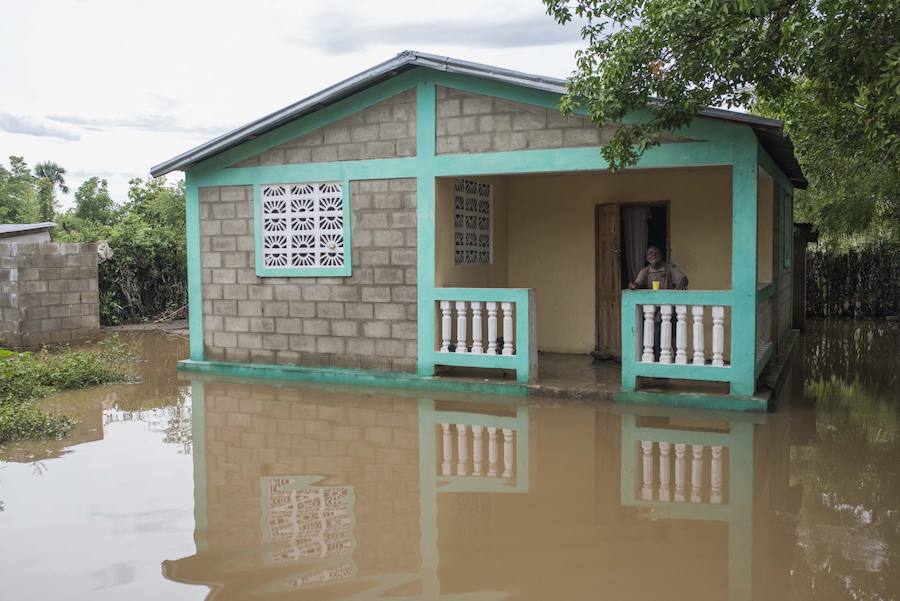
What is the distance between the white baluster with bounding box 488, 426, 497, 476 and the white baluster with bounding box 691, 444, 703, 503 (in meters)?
1.34

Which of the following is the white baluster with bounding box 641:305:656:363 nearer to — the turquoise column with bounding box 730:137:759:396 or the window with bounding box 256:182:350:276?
the turquoise column with bounding box 730:137:759:396

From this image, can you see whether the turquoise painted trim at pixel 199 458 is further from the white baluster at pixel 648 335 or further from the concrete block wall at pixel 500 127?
the white baluster at pixel 648 335

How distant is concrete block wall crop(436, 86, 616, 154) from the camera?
8.12m

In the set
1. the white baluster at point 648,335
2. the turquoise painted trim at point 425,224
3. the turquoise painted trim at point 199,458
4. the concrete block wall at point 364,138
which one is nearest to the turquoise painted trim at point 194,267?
the turquoise painted trim at point 199,458

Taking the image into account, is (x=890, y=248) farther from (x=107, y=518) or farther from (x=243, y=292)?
(x=107, y=518)

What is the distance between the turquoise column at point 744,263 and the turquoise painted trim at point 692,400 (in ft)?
0.44

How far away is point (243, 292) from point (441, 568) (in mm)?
6338

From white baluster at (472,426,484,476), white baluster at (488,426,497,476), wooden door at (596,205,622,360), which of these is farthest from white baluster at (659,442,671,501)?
wooden door at (596,205,622,360)

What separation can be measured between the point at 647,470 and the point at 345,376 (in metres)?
4.29

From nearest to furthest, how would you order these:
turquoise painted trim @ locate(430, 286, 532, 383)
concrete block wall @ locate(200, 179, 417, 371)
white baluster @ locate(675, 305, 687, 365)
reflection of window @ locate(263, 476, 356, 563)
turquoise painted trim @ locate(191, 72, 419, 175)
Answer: reflection of window @ locate(263, 476, 356, 563), white baluster @ locate(675, 305, 687, 365), turquoise painted trim @ locate(430, 286, 532, 383), turquoise painted trim @ locate(191, 72, 419, 175), concrete block wall @ locate(200, 179, 417, 371)

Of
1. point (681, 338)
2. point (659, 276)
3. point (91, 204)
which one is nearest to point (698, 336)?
point (681, 338)

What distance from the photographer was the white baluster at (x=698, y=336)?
7781mm

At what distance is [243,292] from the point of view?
9.84 m

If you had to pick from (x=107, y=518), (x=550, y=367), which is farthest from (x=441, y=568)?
(x=550, y=367)
